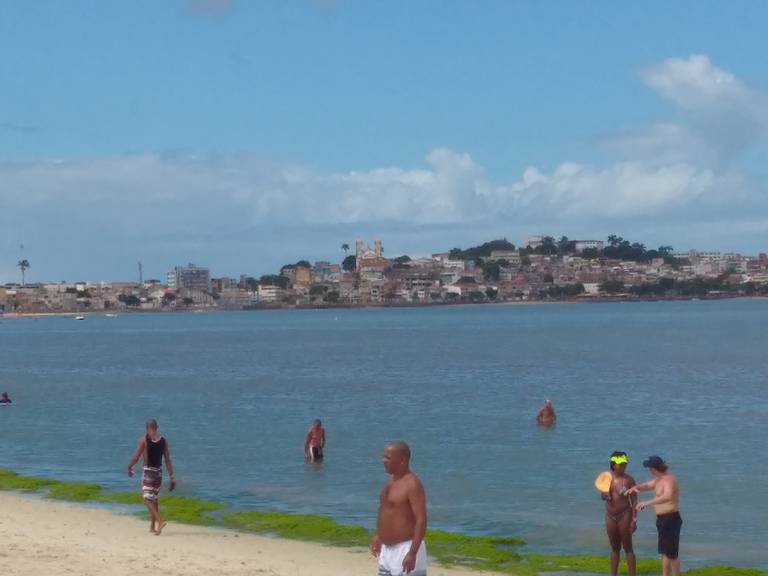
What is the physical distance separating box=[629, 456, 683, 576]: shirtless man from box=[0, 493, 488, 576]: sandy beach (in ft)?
11.2

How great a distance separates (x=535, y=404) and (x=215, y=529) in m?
27.0

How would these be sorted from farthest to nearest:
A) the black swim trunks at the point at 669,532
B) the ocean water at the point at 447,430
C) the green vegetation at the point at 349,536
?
the ocean water at the point at 447,430
the green vegetation at the point at 349,536
the black swim trunks at the point at 669,532

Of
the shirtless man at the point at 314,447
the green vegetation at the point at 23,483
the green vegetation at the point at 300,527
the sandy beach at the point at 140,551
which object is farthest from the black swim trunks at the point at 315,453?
the sandy beach at the point at 140,551

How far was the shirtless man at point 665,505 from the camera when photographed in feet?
42.8

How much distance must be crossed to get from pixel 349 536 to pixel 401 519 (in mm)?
9589

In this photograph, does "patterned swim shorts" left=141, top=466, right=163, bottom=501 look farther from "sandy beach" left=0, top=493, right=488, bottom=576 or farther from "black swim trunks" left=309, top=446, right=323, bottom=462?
"black swim trunks" left=309, top=446, right=323, bottom=462

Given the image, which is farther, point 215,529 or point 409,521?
point 215,529

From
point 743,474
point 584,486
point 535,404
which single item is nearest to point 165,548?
point 584,486

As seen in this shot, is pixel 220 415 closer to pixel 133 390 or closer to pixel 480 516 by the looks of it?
pixel 133 390

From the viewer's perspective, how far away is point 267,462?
2891 centimetres

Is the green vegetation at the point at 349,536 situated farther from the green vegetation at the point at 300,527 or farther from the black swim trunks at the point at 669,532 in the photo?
the black swim trunks at the point at 669,532

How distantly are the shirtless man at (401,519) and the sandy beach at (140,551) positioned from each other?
5.60 meters

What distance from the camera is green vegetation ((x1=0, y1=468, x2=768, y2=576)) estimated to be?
1678 cm

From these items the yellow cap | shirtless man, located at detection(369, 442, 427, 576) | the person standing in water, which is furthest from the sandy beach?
shirtless man, located at detection(369, 442, 427, 576)
